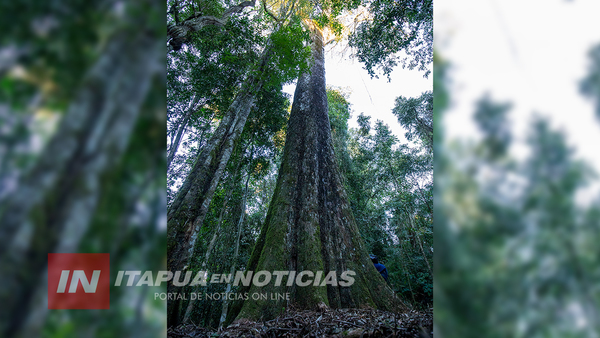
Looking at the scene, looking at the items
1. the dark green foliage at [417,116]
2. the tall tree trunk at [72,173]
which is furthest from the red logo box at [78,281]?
the dark green foliage at [417,116]

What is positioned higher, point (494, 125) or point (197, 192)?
point (197, 192)

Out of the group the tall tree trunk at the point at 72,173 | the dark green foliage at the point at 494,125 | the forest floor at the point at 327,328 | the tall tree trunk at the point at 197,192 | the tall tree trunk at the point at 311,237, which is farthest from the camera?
the tall tree trunk at the point at 311,237

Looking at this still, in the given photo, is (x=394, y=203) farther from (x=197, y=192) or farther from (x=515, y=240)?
(x=515, y=240)

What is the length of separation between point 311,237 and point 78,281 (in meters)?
3.34

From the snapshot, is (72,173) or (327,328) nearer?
(72,173)

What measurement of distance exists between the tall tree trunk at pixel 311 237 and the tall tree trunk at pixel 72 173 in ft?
9.00

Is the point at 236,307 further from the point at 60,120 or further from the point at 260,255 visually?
the point at 60,120

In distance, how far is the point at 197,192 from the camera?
3111 millimetres

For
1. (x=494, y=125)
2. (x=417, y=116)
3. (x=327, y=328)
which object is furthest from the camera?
(x=417, y=116)

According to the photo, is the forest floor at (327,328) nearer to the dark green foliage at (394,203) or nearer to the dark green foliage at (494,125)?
the dark green foliage at (494,125)

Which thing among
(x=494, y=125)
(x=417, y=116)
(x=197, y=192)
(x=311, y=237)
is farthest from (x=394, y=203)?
(x=494, y=125)

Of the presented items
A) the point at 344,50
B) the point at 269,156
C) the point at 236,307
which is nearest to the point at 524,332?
the point at 236,307

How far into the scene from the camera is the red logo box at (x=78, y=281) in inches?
14.0

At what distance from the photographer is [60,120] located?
37 cm
